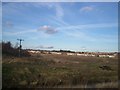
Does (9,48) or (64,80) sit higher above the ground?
(9,48)

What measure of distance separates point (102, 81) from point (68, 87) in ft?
8.88

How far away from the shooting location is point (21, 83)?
33.9ft

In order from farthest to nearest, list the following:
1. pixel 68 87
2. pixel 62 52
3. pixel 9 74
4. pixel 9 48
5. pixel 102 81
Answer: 1. pixel 62 52
2. pixel 9 48
3. pixel 102 81
4. pixel 9 74
5. pixel 68 87

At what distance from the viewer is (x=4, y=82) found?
984cm

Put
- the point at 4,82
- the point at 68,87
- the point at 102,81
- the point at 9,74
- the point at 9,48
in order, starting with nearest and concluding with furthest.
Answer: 1. the point at 4,82
2. the point at 68,87
3. the point at 9,74
4. the point at 102,81
5. the point at 9,48

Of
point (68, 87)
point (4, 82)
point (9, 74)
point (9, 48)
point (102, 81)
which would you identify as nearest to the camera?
point (4, 82)

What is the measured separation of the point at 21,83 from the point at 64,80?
230 centimetres

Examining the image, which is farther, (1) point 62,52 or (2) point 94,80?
(1) point 62,52

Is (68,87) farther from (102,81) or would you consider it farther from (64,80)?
(102,81)

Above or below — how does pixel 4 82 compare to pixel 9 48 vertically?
below

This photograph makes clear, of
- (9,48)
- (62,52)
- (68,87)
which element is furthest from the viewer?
(62,52)

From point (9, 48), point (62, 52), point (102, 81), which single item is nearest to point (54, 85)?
point (102, 81)

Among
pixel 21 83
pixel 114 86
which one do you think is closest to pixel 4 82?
pixel 21 83

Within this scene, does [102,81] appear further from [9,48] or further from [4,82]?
[9,48]
